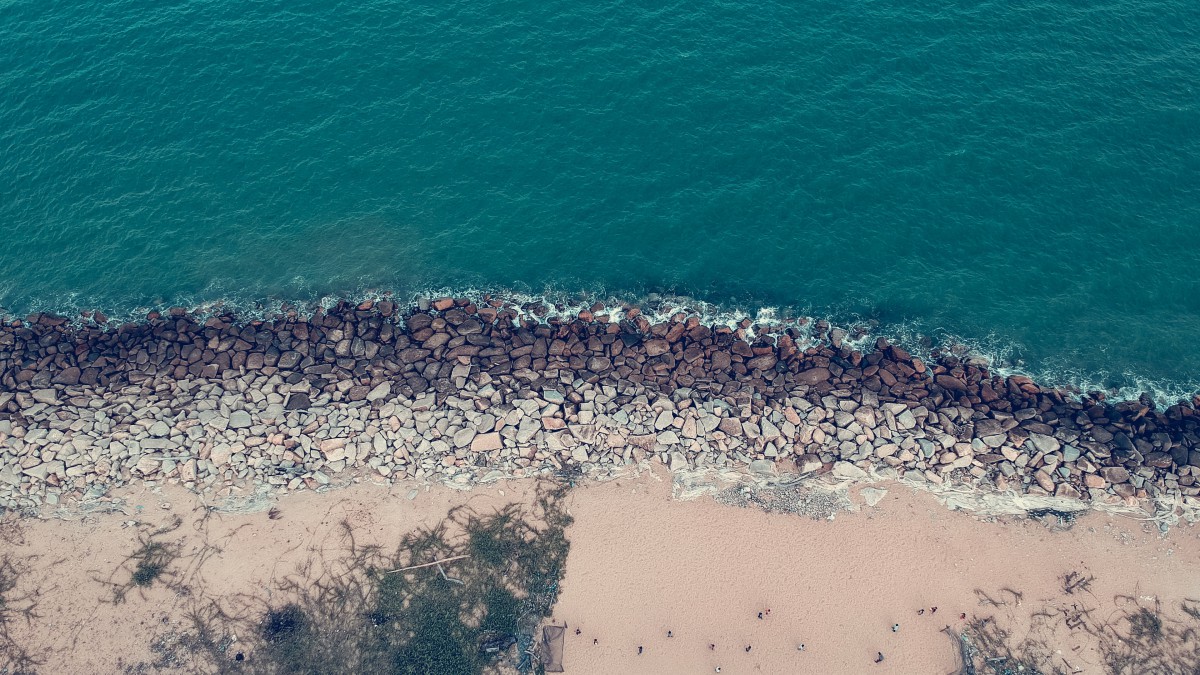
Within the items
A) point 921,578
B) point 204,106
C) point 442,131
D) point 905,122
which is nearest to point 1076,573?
point 921,578

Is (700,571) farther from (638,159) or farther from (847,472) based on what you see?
Answer: (638,159)

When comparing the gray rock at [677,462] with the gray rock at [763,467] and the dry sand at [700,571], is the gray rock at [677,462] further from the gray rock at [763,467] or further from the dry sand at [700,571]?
the gray rock at [763,467]

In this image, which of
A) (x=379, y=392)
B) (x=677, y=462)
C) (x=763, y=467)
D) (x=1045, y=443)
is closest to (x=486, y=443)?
(x=379, y=392)

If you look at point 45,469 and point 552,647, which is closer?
point 552,647

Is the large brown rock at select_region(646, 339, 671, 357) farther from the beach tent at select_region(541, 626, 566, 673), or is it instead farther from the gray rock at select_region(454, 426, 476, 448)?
the beach tent at select_region(541, 626, 566, 673)

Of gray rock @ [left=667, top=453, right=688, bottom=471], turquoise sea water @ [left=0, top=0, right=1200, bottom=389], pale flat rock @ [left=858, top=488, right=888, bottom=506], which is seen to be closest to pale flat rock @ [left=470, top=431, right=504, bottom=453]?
gray rock @ [left=667, top=453, right=688, bottom=471]

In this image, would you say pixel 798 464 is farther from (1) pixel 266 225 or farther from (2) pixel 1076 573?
(1) pixel 266 225

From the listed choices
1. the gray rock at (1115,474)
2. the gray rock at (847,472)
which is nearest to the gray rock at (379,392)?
the gray rock at (847,472)
